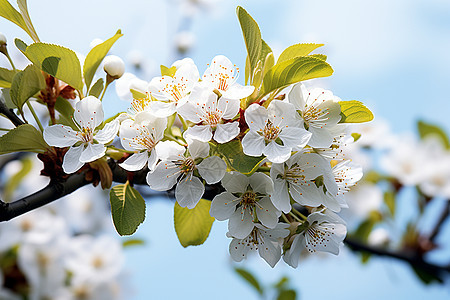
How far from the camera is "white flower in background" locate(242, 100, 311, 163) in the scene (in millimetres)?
911

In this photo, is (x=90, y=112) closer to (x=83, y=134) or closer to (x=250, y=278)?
(x=83, y=134)

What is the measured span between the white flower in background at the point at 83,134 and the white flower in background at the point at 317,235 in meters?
0.49

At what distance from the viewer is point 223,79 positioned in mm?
1017

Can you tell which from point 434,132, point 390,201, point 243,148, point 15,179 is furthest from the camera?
point 434,132

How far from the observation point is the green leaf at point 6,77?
1065 mm

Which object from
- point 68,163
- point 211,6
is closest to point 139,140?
point 68,163

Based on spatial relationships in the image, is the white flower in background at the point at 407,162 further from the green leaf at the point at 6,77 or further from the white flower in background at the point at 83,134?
the green leaf at the point at 6,77

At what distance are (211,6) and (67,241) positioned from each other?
3112mm

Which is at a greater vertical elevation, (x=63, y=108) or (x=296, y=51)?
(x=296, y=51)

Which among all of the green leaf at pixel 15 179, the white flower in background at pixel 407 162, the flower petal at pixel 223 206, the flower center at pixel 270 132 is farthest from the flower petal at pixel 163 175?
the white flower in background at pixel 407 162

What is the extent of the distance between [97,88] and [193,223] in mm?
426

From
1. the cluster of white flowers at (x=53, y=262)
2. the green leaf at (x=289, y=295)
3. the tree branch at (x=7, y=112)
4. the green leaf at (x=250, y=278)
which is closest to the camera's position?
the tree branch at (x=7, y=112)

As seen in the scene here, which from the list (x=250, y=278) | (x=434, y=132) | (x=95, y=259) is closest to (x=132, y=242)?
(x=95, y=259)

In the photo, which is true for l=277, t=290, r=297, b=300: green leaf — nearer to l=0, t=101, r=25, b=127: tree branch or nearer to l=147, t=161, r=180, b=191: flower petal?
l=147, t=161, r=180, b=191: flower petal
